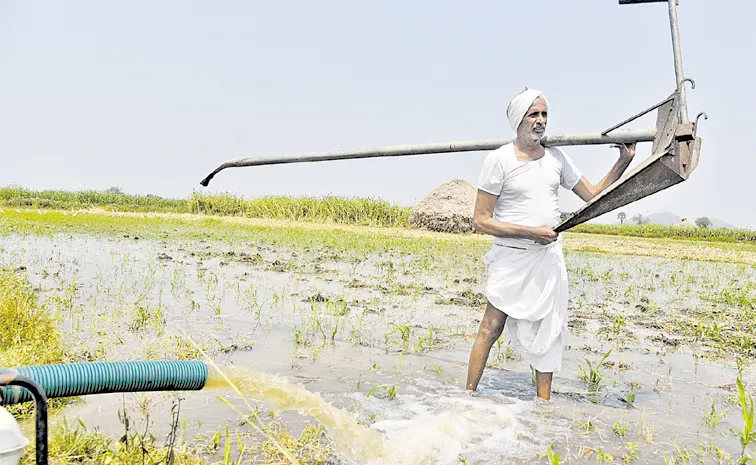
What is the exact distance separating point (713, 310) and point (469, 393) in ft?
14.5

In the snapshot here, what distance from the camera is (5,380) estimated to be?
125cm

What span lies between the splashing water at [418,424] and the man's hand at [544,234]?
3.16 ft

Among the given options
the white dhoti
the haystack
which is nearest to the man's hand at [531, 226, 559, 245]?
the white dhoti

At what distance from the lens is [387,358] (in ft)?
13.9

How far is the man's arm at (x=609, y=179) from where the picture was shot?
11.5 ft

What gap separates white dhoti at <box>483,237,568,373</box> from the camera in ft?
10.9

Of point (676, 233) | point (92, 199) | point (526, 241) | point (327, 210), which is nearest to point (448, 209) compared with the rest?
point (327, 210)

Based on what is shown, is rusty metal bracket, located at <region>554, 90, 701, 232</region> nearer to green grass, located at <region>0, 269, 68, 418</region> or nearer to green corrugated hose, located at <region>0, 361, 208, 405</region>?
green corrugated hose, located at <region>0, 361, 208, 405</region>

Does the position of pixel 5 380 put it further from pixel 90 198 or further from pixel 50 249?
pixel 90 198

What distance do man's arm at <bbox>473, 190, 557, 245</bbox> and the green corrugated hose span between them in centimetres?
179

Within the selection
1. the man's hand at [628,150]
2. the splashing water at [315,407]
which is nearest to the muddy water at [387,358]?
the splashing water at [315,407]

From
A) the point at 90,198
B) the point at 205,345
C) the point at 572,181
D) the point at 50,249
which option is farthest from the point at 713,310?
the point at 90,198

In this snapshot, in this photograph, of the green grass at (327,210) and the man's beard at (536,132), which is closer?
the man's beard at (536,132)

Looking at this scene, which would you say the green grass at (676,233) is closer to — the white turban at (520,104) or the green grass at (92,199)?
the green grass at (92,199)
